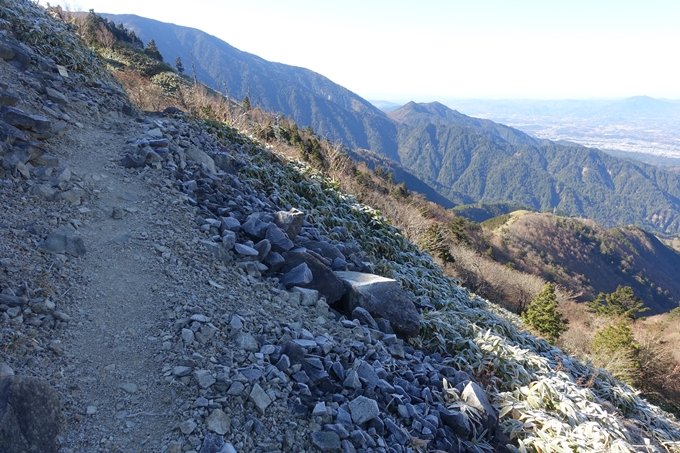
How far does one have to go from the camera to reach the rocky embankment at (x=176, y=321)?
9.18ft

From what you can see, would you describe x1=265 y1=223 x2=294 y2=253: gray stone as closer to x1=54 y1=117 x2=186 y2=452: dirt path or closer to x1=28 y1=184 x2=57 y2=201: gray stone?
x1=54 y1=117 x2=186 y2=452: dirt path

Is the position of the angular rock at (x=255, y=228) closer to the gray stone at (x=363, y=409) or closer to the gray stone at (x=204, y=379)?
the gray stone at (x=204, y=379)

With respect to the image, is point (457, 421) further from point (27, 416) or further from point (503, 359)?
point (27, 416)

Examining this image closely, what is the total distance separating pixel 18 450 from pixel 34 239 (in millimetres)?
2376

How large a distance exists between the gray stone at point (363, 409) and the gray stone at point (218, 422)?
3.39 ft

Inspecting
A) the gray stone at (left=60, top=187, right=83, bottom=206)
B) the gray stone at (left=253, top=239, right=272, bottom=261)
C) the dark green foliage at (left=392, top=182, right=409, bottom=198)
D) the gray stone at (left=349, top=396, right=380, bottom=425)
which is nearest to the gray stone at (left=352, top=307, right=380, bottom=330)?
the gray stone at (left=253, top=239, right=272, bottom=261)

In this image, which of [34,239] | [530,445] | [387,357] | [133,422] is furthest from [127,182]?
[530,445]

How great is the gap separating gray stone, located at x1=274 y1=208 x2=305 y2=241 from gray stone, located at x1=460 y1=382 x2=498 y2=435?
3229 millimetres

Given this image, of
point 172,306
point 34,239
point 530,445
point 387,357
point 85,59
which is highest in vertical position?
point 85,59

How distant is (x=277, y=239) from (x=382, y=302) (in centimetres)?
168

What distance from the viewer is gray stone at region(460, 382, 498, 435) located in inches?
156

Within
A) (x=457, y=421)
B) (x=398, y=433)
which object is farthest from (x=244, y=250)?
(x=457, y=421)

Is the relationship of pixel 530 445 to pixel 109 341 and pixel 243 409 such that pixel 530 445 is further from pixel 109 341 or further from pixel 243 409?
pixel 109 341

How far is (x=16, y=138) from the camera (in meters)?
5.07
